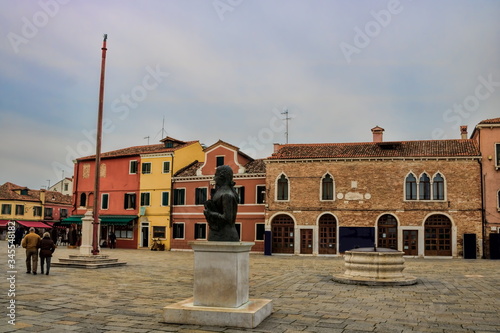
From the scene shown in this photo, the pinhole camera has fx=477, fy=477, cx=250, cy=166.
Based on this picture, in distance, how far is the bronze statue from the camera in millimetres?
8244

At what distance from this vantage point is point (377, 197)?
31156 millimetres

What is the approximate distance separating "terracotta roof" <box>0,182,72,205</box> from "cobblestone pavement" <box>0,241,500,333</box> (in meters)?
44.3

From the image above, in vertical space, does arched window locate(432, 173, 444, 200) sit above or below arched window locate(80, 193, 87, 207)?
above

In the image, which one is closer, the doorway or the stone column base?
the stone column base

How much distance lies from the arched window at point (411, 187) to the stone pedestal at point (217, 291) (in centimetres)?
2496

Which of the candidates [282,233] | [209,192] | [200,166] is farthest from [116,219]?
[282,233]

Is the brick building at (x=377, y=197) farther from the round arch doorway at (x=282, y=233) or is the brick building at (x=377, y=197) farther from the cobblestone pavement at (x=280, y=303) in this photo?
the cobblestone pavement at (x=280, y=303)

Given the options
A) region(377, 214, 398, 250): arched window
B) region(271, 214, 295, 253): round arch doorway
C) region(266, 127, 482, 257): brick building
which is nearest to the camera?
region(266, 127, 482, 257): brick building

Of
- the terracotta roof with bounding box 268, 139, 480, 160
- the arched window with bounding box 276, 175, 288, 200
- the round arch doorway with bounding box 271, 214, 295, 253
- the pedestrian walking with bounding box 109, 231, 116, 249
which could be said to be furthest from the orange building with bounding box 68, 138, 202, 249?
the terracotta roof with bounding box 268, 139, 480, 160

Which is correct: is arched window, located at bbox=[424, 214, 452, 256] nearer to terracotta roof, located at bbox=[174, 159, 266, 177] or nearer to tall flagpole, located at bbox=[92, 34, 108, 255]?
terracotta roof, located at bbox=[174, 159, 266, 177]

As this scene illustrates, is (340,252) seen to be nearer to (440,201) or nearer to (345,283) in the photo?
(440,201)

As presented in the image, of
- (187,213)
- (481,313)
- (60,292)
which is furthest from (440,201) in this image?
(60,292)

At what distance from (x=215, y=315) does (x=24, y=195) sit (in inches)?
2205

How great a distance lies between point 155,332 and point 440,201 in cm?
2671
